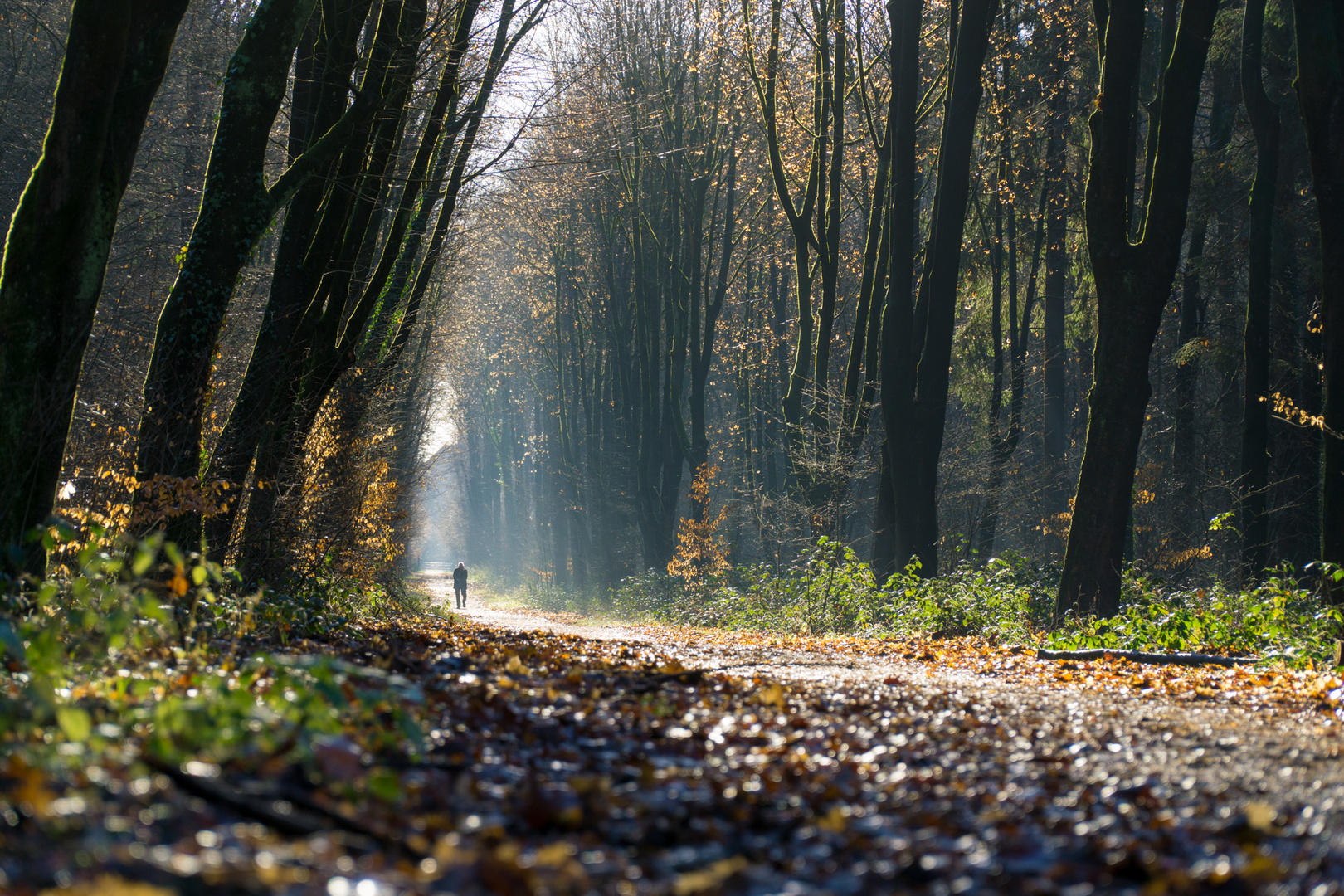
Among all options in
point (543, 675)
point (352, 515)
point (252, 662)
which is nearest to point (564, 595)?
point (352, 515)

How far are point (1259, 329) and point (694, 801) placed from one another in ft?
47.7

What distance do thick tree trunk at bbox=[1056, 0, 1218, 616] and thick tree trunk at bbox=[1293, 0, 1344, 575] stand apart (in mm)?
1045

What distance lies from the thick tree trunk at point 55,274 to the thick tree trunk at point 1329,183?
11307mm

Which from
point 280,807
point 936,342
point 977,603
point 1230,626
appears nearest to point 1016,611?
point 977,603

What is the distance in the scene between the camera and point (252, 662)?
3486mm

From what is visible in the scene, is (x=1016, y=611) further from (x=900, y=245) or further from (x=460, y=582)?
(x=460, y=582)

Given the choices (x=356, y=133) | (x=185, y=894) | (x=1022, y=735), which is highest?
(x=356, y=133)

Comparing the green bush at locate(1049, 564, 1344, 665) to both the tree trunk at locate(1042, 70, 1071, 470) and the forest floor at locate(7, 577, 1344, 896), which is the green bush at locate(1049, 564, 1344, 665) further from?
the tree trunk at locate(1042, 70, 1071, 470)

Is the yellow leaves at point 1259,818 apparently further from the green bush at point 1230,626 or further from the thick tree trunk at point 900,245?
the thick tree trunk at point 900,245

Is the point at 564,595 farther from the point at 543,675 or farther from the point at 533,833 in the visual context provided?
the point at 533,833

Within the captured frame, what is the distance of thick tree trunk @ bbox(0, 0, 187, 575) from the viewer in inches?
230

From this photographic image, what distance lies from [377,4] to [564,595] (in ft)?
98.9

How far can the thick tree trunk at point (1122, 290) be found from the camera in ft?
36.1

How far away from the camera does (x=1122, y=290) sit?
11117 mm
